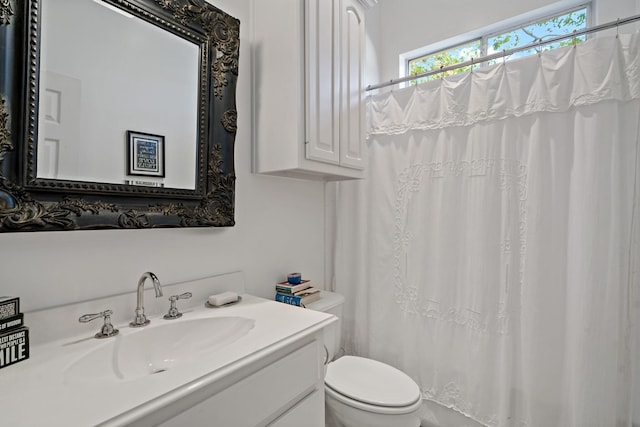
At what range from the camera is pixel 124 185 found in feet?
3.25

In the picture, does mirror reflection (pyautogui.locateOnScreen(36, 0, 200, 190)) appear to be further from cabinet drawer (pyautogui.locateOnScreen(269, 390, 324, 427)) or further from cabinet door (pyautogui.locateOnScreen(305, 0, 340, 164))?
cabinet drawer (pyautogui.locateOnScreen(269, 390, 324, 427))

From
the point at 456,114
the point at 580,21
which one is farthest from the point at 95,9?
the point at 580,21

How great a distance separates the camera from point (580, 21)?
165 cm

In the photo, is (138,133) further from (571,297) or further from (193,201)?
(571,297)

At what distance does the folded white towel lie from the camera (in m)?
1.17

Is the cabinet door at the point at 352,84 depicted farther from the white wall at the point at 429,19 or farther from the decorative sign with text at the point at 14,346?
the decorative sign with text at the point at 14,346

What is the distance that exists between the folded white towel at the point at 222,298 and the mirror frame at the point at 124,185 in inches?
10.7

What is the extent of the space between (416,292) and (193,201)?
121 centimetres

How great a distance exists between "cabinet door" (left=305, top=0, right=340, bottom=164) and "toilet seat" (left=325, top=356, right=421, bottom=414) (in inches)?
39.3

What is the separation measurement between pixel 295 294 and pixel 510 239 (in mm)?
1017

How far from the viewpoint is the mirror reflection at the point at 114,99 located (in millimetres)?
864

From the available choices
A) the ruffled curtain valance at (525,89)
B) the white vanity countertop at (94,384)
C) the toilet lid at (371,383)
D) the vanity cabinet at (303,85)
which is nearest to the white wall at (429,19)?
the ruffled curtain valance at (525,89)

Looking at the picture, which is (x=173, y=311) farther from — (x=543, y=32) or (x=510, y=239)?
(x=543, y=32)

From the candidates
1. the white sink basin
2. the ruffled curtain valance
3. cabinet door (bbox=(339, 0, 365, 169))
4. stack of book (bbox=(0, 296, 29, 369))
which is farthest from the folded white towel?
the ruffled curtain valance
